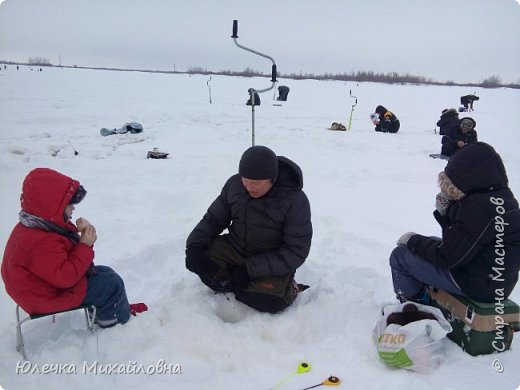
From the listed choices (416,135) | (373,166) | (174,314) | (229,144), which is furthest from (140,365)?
(416,135)

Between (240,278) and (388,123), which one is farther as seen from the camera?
(388,123)

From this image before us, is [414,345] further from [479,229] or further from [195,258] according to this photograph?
[195,258]

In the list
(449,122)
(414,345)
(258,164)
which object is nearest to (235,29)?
(258,164)

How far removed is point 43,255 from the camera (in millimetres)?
2150

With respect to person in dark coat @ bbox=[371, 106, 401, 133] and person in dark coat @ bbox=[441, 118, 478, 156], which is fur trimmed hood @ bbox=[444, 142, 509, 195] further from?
person in dark coat @ bbox=[371, 106, 401, 133]

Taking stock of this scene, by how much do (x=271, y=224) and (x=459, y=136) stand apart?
6935mm

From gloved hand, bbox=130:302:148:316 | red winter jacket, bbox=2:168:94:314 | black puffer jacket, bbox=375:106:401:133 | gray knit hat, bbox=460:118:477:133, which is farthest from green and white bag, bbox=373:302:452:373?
black puffer jacket, bbox=375:106:401:133

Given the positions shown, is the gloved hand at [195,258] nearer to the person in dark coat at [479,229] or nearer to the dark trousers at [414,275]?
the dark trousers at [414,275]

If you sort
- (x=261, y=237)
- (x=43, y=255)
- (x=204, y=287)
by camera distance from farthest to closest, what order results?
(x=204, y=287) → (x=261, y=237) → (x=43, y=255)

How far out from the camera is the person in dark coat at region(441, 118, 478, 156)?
8219 mm

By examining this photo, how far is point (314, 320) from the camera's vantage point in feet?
9.20

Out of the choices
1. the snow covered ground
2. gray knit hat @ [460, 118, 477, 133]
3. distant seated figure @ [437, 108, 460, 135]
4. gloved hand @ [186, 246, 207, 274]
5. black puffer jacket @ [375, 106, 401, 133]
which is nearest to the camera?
the snow covered ground

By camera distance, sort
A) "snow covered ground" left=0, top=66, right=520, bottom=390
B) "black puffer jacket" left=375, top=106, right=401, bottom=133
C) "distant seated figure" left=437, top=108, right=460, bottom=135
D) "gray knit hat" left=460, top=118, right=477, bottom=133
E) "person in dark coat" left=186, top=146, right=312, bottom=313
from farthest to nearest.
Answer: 1. "black puffer jacket" left=375, top=106, right=401, bottom=133
2. "distant seated figure" left=437, top=108, right=460, bottom=135
3. "gray knit hat" left=460, top=118, right=477, bottom=133
4. "person in dark coat" left=186, top=146, right=312, bottom=313
5. "snow covered ground" left=0, top=66, right=520, bottom=390

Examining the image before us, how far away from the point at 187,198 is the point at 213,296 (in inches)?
97.0
